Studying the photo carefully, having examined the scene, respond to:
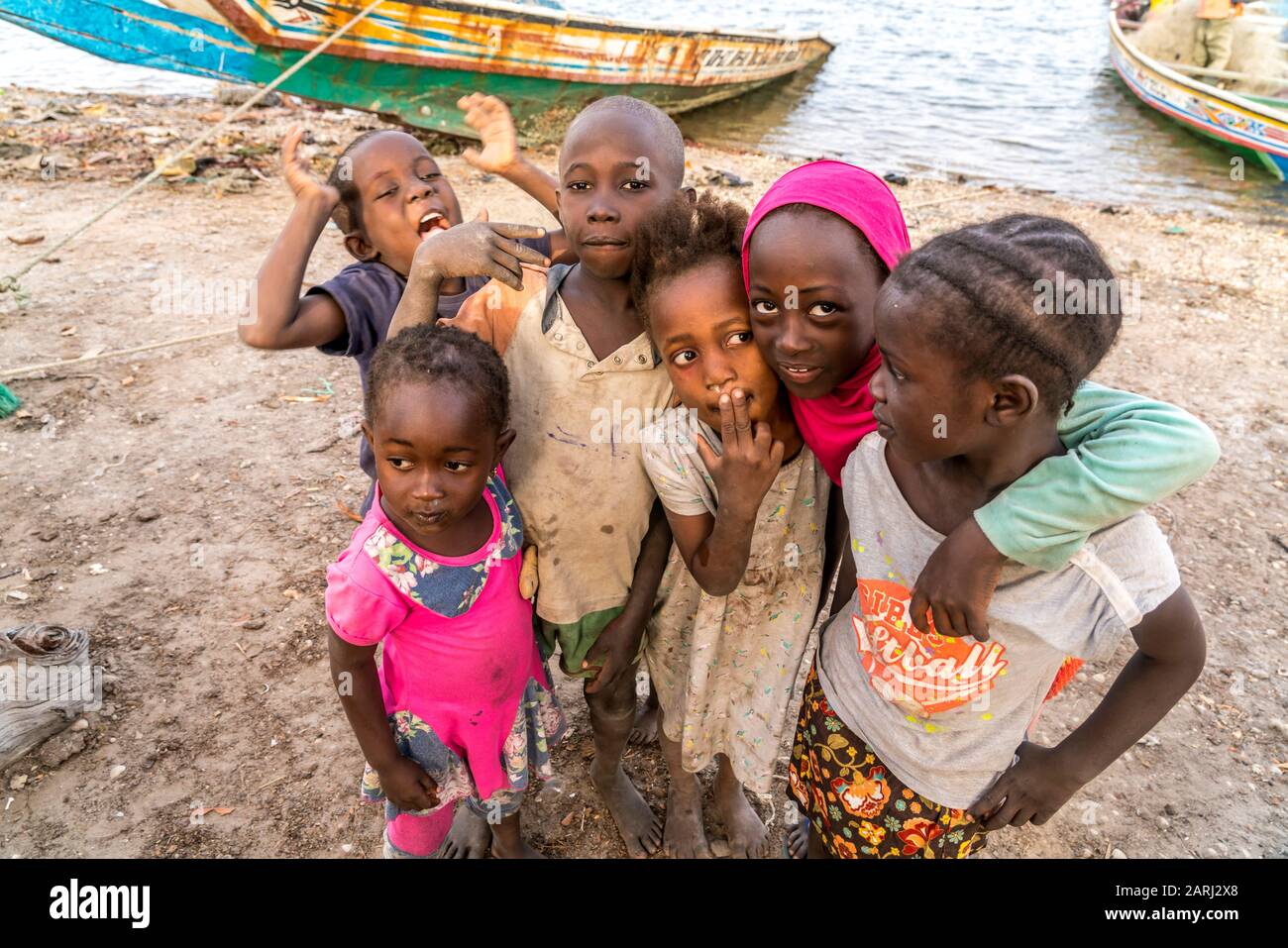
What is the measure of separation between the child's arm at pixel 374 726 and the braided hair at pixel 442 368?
0.45 metres

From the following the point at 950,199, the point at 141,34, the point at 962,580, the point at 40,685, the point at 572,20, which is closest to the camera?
the point at 962,580

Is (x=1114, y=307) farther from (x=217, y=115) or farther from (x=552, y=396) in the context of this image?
(x=217, y=115)

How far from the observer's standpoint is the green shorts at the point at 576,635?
184 cm

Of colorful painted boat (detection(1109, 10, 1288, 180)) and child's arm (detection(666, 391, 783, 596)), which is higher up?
colorful painted boat (detection(1109, 10, 1288, 180))

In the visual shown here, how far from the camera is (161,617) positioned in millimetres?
2709

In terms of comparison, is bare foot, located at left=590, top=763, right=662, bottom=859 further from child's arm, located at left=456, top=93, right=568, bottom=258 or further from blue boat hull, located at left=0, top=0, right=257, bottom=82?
blue boat hull, located at left=0, top=0, right=257, bottom=82

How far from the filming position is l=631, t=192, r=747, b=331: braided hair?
1463mm

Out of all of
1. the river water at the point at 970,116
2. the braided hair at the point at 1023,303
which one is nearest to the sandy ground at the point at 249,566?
the braided hair at the point at 1023,303

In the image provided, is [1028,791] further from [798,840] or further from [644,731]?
[644,731]

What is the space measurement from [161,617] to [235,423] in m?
1.28

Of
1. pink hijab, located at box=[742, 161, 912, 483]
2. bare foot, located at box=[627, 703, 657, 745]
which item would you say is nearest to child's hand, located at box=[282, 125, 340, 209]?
pink hijab, located at box=[742, 161, 912, 483]

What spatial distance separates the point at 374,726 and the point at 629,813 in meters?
0.89

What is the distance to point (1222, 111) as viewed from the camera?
945 centimetres

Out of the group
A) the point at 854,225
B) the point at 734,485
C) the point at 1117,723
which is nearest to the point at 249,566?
the point at 734,485
